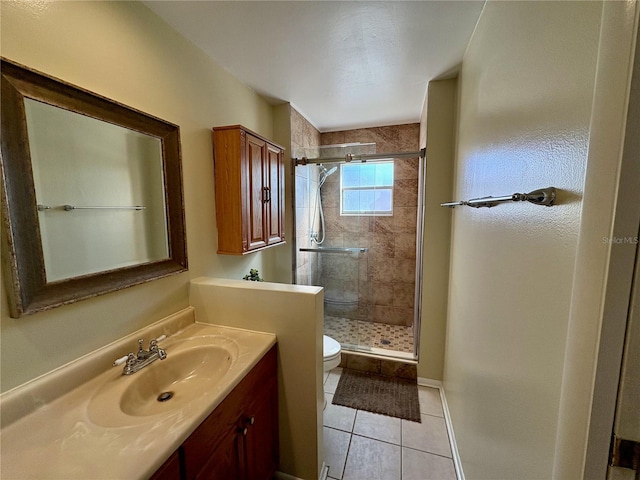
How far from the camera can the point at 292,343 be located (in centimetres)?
130

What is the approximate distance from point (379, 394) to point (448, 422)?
511 millimetres

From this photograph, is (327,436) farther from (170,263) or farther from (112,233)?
(112,233)

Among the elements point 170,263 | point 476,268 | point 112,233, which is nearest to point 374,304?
point 476,268

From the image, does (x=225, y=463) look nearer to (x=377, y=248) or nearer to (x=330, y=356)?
(x=330, y=356)

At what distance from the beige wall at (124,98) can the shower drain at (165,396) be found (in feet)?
1.04

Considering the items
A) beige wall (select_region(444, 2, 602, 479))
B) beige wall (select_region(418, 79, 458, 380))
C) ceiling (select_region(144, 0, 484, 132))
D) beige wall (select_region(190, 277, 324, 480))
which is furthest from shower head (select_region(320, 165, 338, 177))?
beige wall (select_region(190, 277, 324, 480))

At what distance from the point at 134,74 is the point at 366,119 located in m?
2.16

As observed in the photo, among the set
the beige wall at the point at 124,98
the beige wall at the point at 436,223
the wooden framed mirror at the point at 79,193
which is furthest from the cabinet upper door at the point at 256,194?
the beige wall at the point at 436,223

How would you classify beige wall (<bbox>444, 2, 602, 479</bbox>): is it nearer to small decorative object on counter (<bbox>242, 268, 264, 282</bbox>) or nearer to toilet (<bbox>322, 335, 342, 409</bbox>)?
toilet (<bbox>322, 335, 342, 409</bbox>)

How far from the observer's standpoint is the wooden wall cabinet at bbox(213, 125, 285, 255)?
163 cm

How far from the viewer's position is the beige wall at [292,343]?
4.19 feet

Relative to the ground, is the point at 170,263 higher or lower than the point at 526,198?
lower

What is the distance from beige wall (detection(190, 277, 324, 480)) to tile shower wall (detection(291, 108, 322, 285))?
1235 millimetres

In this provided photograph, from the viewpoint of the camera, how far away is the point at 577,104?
1.91 feet
